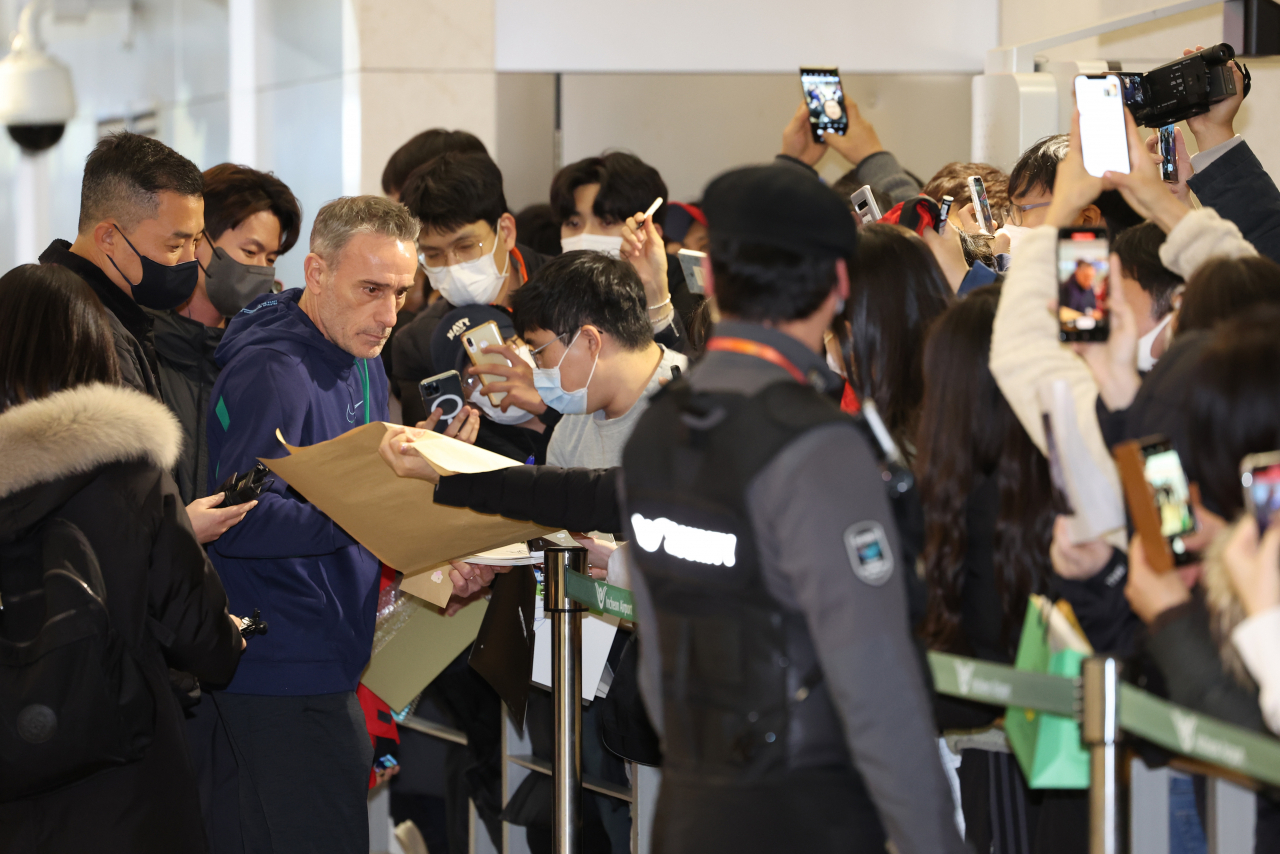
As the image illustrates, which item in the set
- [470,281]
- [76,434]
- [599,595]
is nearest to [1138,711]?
[599,595]

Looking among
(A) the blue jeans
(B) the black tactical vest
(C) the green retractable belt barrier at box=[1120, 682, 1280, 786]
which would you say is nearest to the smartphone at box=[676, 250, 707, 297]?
(A) the blue jeans

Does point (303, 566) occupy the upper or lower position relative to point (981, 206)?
lower

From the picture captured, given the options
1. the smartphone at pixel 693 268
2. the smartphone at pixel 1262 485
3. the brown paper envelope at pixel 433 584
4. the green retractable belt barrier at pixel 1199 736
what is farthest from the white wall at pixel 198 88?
the smartphone at pixel 1262 485

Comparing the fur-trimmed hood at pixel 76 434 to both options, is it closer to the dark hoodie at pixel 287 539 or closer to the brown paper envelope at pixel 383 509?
the brown paper envelope at pixel 383 509

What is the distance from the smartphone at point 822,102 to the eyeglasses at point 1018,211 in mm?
645

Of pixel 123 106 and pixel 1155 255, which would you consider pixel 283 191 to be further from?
pixel 123 106

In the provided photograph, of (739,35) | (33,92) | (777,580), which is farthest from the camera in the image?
(33,92)

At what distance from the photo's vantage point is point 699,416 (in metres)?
1.88

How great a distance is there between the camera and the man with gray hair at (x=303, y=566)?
325 centimetres

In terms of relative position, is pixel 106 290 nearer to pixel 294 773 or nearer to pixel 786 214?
pixel 294 773

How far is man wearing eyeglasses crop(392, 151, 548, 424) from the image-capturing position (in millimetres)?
4406

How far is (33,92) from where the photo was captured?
7703 millimetres

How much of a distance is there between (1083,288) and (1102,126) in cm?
52

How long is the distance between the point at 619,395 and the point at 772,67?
379 cm
